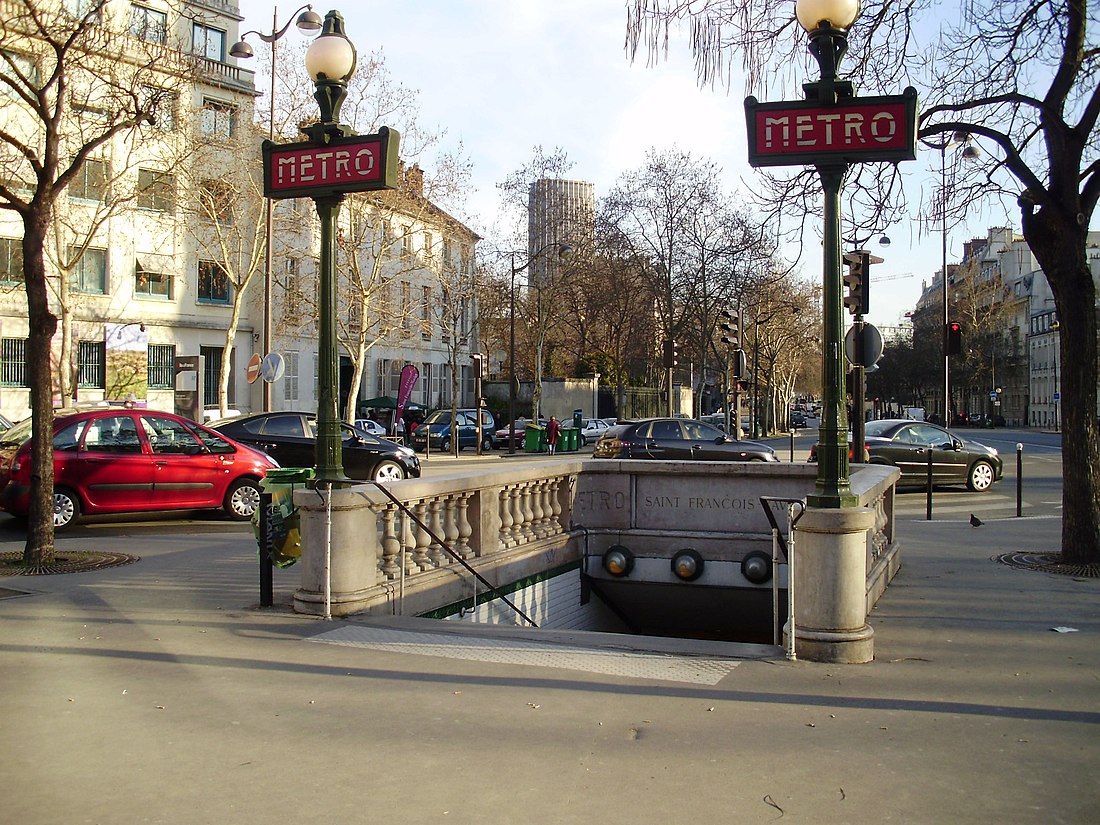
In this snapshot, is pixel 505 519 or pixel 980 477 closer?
pixel 505 519

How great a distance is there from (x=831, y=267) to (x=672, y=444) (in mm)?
15801

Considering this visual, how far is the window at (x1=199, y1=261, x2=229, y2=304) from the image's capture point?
44000 mm

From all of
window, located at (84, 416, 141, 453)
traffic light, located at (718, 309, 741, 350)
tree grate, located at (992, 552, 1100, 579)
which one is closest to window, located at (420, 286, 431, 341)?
traffic light, located at (718, 309, 741, 350)

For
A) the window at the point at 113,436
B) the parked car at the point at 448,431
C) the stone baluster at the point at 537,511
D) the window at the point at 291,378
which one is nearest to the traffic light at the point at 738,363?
the parked car at the point at 448,431

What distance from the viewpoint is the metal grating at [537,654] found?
6.38 meters

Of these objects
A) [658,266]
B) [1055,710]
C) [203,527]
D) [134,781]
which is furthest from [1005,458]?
[134,781]

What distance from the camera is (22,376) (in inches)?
1491

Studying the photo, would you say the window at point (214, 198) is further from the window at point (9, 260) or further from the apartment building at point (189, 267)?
the window at point (9, 260)

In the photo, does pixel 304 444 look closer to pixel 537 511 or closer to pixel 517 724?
pixel 537 511

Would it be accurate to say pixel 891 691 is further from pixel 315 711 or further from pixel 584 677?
pixel 315 711

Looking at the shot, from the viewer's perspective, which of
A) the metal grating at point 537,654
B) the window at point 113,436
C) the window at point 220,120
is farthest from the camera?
the window at point 220,120

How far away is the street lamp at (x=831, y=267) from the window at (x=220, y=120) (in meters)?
30.4

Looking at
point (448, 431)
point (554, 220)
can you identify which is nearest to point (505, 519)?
point (448, 431)

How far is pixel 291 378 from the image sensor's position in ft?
161
